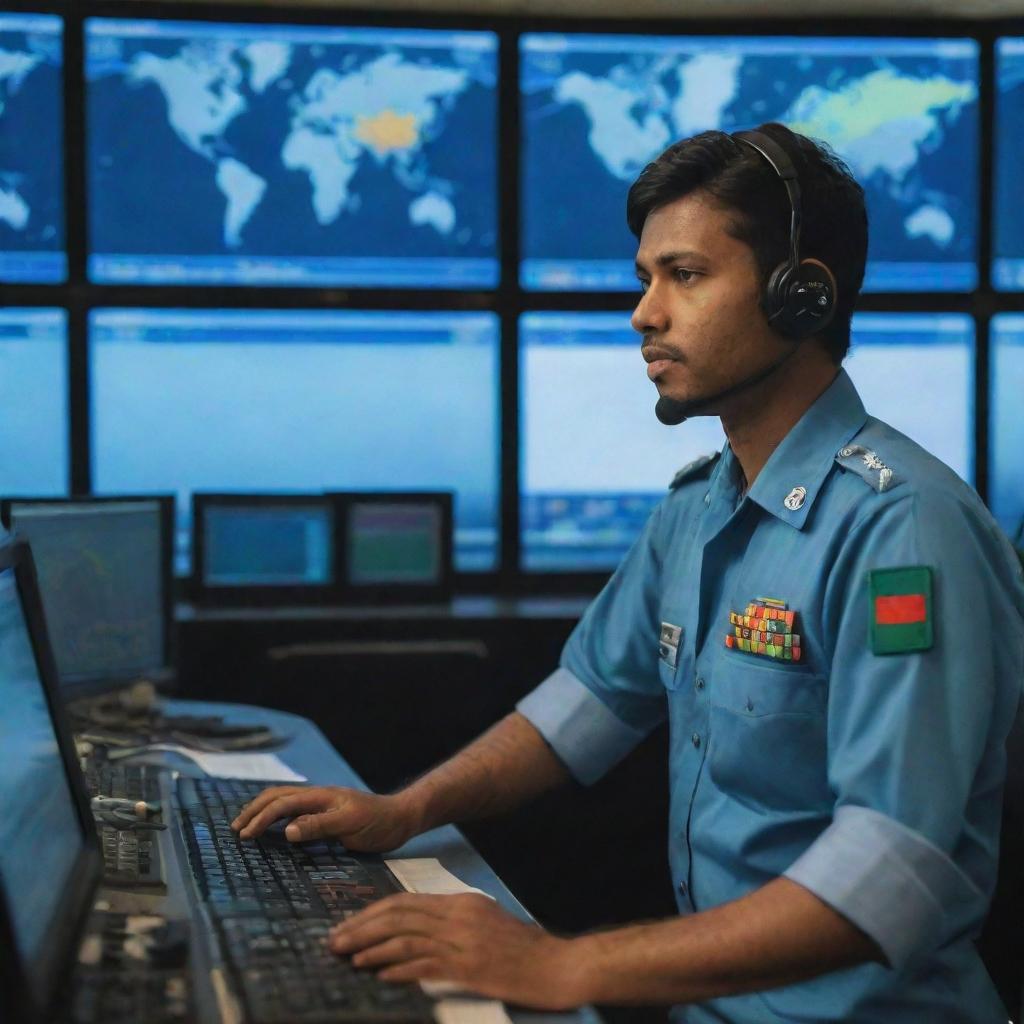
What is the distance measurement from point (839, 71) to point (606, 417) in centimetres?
99

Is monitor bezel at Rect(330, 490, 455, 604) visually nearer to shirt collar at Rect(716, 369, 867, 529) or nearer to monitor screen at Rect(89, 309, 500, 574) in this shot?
monitor screen at Rect(89, 309, 500, 574)

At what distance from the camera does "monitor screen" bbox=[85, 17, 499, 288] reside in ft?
9.73

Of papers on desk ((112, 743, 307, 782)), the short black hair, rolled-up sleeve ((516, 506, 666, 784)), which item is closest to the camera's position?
the short black hair

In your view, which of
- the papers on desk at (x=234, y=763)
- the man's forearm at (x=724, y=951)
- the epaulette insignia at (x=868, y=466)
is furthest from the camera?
the papers on desk at (x=234, y=763)

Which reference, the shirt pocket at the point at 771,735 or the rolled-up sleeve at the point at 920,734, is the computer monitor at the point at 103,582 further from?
the rolled-up sleeve at the point at 920,734

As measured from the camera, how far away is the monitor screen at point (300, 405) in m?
3.00

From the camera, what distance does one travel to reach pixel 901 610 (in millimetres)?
1073

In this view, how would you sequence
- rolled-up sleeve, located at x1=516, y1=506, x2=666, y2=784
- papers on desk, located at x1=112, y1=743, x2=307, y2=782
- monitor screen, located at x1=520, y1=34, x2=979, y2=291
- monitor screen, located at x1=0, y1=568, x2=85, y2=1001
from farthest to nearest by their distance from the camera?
monitor screen, located at x1=520, y1=34, x2=979, y2=291
papers on desk, located at x1=112, y1=743, x2=307, y2=782
rolled-up sleeve, located at x1=516, y1=506, x2=666, y2=784
monitor screen, located at x1=0, y1=568, x2=85, y2=1001

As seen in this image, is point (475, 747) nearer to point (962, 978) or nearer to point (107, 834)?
point (107, 834)

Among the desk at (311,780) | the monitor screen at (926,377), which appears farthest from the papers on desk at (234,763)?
the monitor screen at (926,377)

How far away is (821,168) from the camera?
1.31 metres

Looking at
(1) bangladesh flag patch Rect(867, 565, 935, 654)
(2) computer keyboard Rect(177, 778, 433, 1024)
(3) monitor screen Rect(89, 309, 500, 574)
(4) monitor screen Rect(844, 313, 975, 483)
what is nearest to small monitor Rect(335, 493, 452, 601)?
(3) monitor screen Rect(89, 309, 500, 574)

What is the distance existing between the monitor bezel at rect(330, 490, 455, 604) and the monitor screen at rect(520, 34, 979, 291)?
603 mm

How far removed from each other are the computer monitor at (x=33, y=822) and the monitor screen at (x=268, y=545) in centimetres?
166
